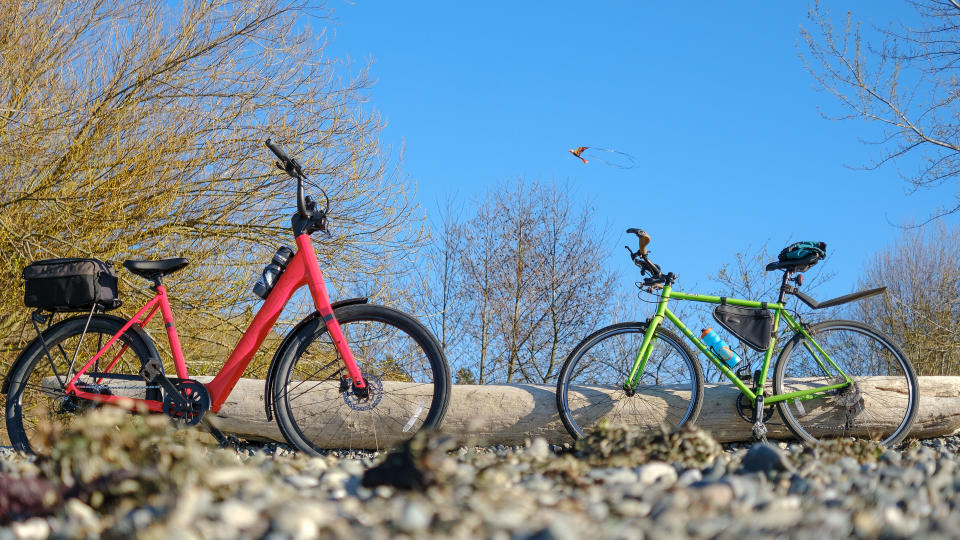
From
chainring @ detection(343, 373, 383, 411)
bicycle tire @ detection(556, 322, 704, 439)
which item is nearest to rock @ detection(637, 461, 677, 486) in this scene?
chainring @ detection(343, 373, 383, 411)

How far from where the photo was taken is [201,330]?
8.29m

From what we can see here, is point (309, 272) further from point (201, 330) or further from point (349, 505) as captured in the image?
point (201, 330)

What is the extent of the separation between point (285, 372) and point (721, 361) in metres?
2.97

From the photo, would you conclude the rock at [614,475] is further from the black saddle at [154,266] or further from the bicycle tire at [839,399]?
the bicycle tire at [839,399]

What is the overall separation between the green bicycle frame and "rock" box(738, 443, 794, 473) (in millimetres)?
2361

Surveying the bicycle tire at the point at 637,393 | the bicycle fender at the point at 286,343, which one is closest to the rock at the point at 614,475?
the bicycle fender at the point at 286,343

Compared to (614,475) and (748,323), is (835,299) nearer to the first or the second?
(748,323)

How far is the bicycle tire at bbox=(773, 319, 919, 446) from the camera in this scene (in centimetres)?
543

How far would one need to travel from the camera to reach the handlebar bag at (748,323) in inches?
216

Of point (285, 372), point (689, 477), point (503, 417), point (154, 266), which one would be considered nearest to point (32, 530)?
point (689, 477)

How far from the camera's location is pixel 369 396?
13.5ft

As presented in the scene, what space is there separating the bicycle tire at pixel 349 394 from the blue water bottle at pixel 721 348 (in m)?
1.98

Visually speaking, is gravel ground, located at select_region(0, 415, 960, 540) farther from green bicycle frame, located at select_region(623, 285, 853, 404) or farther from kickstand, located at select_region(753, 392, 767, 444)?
kickstand, located at select_region(753, 392, 767, 444)

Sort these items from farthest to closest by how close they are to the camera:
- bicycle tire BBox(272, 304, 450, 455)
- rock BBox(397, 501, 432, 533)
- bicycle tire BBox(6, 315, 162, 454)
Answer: bicycle tire BBox(6, 315, 162, 454)
bicycle tire BBox(272, 304, 450, 455)
rock BBox(397, 501, 432, 533)
